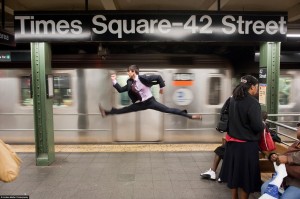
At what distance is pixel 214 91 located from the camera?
6.43m

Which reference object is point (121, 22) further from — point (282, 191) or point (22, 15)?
point (282, 191)

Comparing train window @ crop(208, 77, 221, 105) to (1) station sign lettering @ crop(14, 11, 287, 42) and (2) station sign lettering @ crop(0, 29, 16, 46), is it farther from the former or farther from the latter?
(2) station sign lettering @ crop(0, 29, 16, 46)

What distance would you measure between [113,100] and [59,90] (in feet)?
4.06

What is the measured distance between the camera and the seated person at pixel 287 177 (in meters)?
2.46

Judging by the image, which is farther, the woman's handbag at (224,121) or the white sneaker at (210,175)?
the white sneaker at (210,175)

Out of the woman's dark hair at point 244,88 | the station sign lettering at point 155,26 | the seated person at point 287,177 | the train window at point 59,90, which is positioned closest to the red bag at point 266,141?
the seated person at point 287,177

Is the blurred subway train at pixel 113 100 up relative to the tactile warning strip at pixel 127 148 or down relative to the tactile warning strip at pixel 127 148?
up

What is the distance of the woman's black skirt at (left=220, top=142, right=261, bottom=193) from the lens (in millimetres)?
2992

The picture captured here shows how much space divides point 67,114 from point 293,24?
541 centimetres

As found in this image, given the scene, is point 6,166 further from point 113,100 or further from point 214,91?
point 214,91

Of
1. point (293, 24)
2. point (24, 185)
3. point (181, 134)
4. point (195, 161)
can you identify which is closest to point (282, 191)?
point (195, 161)

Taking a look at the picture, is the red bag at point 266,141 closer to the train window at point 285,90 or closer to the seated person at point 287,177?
the seated person at point 287,177

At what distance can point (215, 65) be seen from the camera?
639cm

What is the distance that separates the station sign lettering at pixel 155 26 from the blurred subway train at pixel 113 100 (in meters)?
2.18
